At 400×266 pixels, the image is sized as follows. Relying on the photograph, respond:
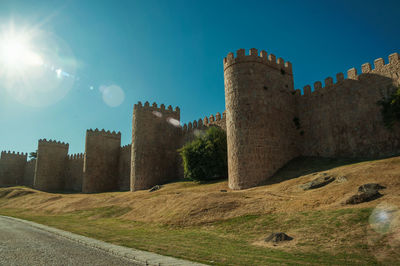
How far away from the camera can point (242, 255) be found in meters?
7.02

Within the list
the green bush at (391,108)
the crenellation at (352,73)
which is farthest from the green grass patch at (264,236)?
the crenellation at (352,73)

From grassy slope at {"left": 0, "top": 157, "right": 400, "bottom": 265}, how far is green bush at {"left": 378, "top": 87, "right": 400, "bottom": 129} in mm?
4178

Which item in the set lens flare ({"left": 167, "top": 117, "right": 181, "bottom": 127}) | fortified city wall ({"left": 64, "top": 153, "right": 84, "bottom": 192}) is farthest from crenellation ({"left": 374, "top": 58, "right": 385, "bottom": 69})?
fortified city wall ({"left": 64, "top": 153, "right": 84, "bottom": 192})

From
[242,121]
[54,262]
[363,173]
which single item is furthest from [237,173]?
[54,262]

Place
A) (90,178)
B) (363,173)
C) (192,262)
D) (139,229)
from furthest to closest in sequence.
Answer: (90,178) → (363,173) → (139,229) → (192,262)

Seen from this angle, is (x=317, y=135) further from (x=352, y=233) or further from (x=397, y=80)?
(x=352, y=233)

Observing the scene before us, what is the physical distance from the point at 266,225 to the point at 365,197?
3485 millimetres

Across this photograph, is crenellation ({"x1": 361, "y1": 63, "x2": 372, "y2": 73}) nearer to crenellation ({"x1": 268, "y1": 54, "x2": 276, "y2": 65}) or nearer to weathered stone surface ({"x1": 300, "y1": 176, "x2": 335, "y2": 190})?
crenellation ({"x1": 268, "y1": 54, "x2": 276, "y2": 65})

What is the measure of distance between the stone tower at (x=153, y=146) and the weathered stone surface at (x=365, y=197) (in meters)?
23.5

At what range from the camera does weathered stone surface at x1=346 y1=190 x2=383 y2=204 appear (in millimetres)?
9625

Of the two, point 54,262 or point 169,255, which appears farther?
point 169,255

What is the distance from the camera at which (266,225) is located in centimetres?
986

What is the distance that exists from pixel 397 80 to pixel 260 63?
358 inches

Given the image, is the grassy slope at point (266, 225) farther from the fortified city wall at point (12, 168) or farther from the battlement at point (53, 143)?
the fortified city wall at point (12, 168)
